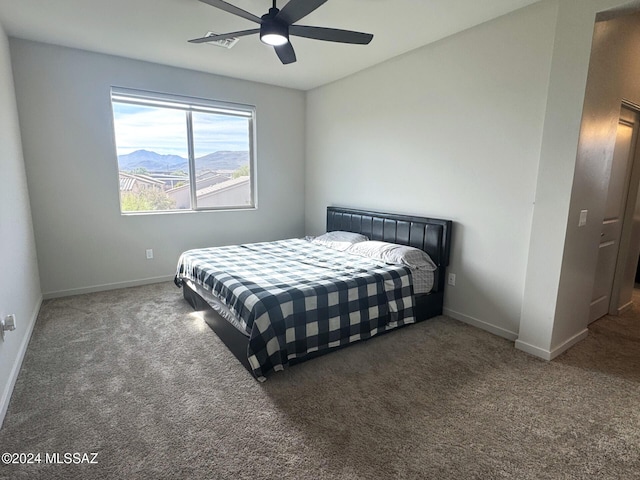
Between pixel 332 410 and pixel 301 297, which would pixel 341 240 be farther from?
pixel 332 410

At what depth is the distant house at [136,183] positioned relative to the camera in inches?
159

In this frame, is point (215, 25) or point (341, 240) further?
point (341, 240)

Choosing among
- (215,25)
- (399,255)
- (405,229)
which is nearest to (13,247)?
(215,25)

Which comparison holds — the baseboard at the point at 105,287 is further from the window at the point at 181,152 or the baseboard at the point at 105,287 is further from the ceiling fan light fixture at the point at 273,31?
the ceiling fan light fixture at the point at 273,31

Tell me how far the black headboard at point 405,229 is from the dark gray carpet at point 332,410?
861mm

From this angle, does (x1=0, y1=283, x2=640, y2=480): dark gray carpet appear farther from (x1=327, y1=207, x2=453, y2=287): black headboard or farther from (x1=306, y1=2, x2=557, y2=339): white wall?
(x1=327, y1=207, x2=453, y2=287): black headboard

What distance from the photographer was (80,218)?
3.78m

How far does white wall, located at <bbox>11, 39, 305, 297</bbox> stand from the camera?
3.45 m

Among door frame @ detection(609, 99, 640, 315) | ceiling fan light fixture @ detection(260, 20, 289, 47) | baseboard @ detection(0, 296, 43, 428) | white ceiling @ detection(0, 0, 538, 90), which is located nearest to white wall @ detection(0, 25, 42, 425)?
baseboard @ detection(0, 296, 43, 428)

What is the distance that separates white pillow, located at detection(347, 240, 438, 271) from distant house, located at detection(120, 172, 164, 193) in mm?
2779

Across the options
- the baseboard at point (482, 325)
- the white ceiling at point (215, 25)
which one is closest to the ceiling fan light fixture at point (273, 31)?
the white ceiling at point (215, 25)

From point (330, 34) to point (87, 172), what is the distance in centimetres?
311

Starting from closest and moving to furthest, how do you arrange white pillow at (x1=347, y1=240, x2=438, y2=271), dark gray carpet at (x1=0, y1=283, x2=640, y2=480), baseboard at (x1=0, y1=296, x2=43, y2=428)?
dark gray carpet at (x1=0, y1=283, x2=640, y2=480), baseboard at (x1=0, y1=296, x2=43, y2=428), white pillow at (x1=347, y1=240, x2=438, y2=271)

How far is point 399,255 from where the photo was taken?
10.5ft
